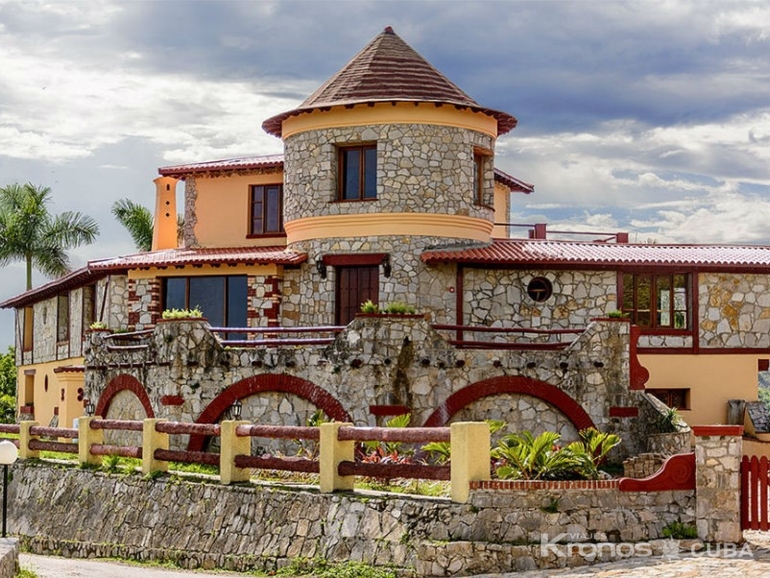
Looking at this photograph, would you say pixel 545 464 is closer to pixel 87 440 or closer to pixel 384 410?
pixel 384 410

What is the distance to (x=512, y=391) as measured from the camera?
30.8m

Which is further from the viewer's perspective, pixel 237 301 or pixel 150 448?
pixel 237 301

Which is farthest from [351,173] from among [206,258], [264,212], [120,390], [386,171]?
[120,390]

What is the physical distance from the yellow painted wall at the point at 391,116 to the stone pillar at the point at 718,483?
14757mm

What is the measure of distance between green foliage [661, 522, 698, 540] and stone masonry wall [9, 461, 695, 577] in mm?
138

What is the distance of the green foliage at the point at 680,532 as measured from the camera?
2245cm

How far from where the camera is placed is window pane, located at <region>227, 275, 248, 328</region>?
3619cm

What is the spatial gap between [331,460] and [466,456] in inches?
125

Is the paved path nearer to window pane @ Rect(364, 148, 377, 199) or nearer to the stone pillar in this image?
the stone pillar

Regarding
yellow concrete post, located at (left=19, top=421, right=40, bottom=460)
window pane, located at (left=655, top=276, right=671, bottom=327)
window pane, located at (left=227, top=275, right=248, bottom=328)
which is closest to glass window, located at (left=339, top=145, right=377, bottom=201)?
window pane, located at (left=227, top=275, right=248, bottom=328)

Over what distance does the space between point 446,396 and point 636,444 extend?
461 cm

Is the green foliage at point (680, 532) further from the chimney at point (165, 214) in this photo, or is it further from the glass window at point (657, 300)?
the chimney at point (165, 214)

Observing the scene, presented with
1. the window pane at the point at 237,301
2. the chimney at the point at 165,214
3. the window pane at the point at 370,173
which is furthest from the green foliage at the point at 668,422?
the chimney at the point at 165,214

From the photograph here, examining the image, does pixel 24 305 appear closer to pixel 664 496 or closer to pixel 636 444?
pixel 636 444
